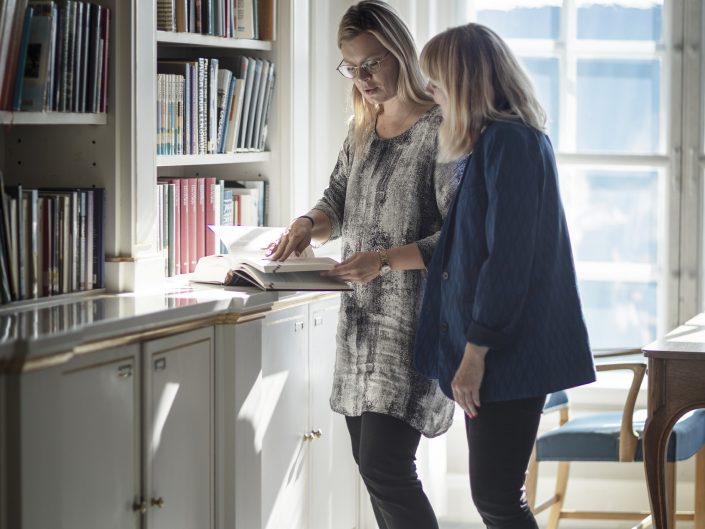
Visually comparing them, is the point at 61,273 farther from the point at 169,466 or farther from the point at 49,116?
the point at 169,466

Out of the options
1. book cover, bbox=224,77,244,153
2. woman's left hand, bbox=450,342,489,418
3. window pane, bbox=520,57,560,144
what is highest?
window pane, bbox=520,57,560,144

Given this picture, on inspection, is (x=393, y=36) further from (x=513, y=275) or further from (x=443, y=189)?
(x=513, y=275)

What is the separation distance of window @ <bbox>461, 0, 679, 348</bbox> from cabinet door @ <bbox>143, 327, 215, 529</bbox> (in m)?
1.86

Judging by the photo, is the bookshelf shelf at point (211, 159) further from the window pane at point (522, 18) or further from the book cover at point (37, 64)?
the window pane at point (522, 18)

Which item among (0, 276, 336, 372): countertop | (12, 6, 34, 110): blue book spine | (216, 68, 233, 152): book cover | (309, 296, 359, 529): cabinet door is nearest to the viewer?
(0, 276, 336, 372): countertop

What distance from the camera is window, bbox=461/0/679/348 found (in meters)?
3.77

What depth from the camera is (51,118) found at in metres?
2.26

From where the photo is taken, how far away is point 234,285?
2.65 meters

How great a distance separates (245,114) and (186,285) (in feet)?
2.21

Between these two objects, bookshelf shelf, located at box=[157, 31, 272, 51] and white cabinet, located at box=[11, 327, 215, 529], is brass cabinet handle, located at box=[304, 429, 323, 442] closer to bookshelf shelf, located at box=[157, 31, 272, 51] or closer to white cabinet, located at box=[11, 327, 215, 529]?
white cabinet, located at box=[11, 327, 215, 529]

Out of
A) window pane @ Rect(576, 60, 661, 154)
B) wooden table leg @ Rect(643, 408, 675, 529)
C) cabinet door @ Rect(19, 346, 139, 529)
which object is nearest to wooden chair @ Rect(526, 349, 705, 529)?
wooden table leg @ Rect(643, 408, 675, 529)

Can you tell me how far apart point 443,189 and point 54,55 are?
34.4 inches

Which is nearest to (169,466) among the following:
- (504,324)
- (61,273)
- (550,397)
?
(61,273)

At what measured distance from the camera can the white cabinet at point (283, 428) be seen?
244 cm
